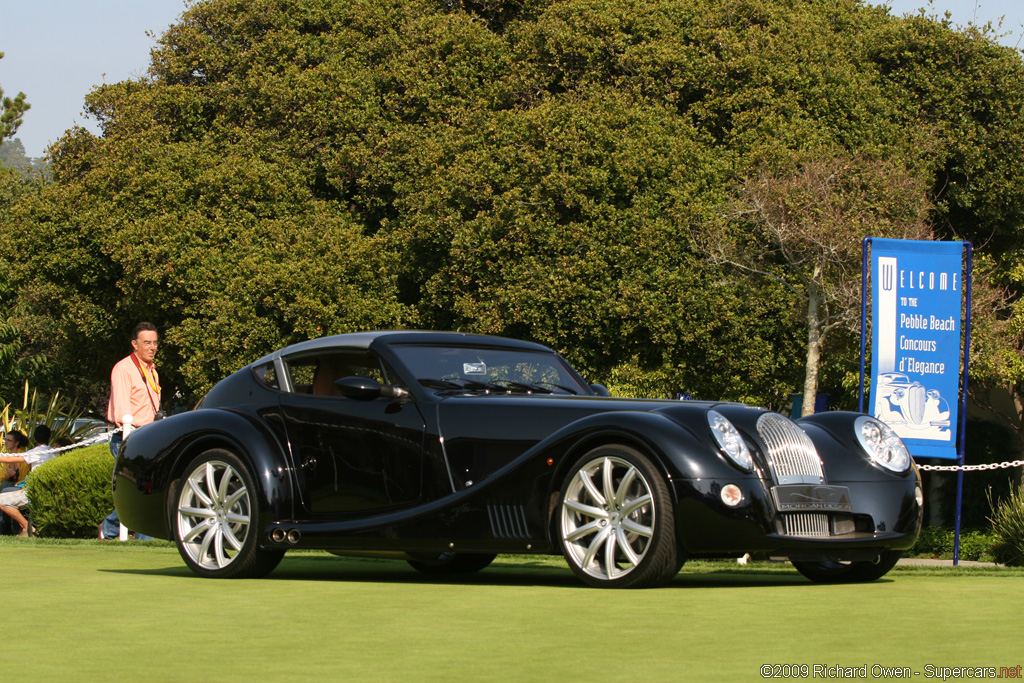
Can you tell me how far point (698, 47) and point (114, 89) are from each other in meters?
19.1

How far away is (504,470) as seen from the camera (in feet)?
24.8

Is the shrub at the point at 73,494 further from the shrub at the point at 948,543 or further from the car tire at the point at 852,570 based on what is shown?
the shrub at the point at 948,543

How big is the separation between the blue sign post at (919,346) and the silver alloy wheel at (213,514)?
634cm

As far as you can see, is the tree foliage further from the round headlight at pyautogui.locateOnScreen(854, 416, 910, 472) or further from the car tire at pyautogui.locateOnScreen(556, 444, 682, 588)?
the car tire at pyautogui.locateOnScreen(556, 444, 682, 588)

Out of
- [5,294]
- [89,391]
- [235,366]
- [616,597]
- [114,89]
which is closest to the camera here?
[616,597]

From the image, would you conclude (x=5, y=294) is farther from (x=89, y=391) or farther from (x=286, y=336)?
(x=89, y=391)

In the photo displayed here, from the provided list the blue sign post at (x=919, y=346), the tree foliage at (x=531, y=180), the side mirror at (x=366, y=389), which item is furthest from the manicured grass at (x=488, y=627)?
the tree foliage at (x=531, y=180)

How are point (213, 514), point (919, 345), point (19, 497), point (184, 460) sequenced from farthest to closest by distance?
point (19, 497), point (919, 345), point (184, 460), point (213, 514)

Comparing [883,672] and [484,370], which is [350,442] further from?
[883,672]

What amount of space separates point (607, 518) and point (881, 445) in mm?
1825

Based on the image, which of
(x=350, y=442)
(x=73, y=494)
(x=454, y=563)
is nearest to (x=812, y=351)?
(x=73, y=494)

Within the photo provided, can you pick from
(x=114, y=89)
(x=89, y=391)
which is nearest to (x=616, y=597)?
(x=114, y=89)

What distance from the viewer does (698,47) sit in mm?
35625

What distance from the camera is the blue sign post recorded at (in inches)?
495
